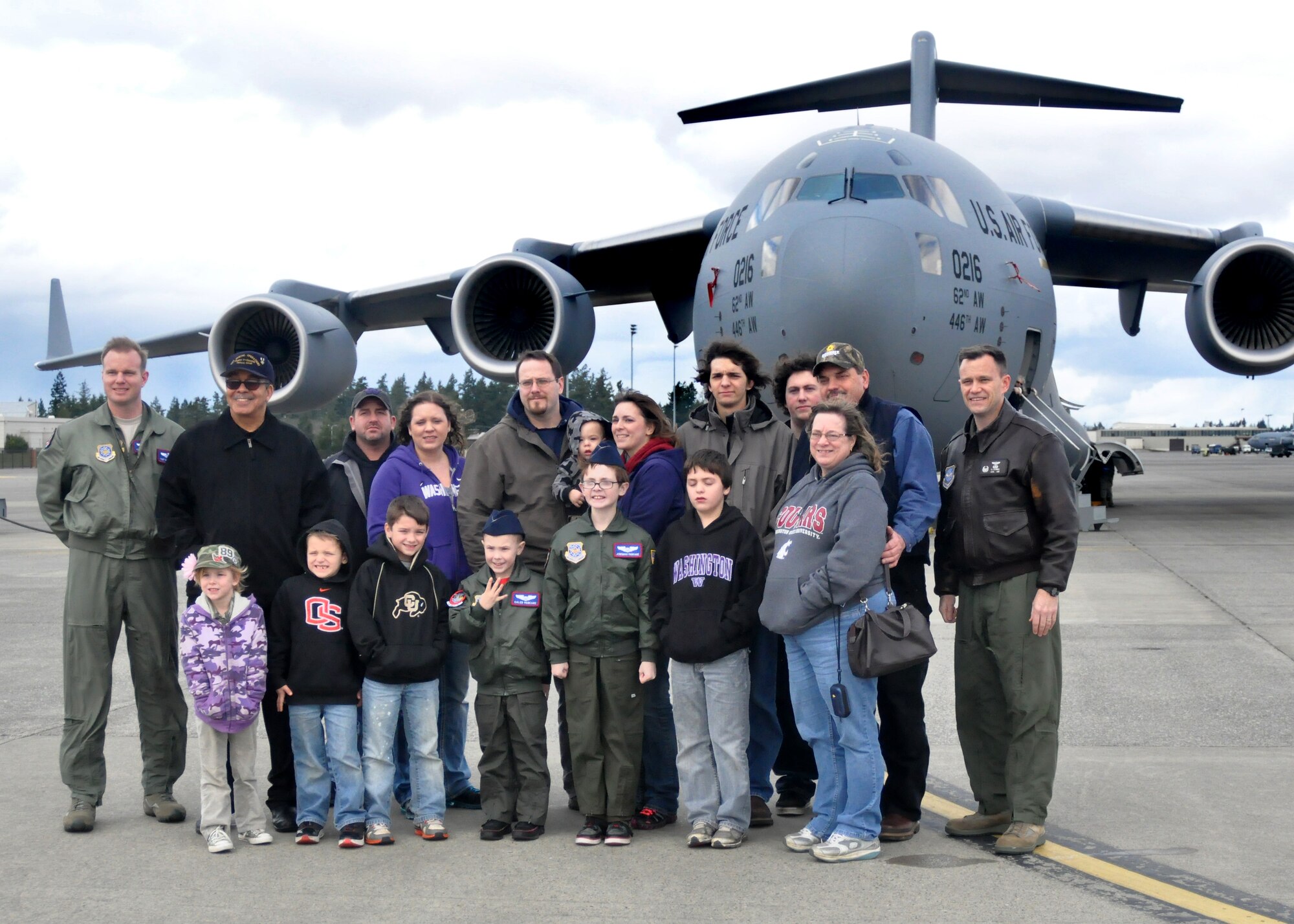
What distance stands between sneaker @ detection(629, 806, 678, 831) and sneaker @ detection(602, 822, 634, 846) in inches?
7.5

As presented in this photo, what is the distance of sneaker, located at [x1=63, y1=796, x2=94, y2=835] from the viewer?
437 cm

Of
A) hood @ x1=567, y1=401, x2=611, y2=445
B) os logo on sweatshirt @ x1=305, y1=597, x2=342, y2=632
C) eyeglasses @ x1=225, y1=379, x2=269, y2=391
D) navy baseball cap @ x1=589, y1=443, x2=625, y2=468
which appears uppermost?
eyeglasses @ x1=225, y1=379, x2=269, y2=391

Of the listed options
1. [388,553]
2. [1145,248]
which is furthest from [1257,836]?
[1145,248]

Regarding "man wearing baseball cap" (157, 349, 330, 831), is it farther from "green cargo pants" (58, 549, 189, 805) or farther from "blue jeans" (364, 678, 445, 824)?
"blue jeans" (364, 678, 445, 824)

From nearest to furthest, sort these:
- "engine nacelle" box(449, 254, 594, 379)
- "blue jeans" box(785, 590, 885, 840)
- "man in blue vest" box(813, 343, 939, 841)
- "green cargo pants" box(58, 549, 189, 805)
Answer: "blue jeans" box(785, 590, 885, 840), "man in blue vest" box(813, 343, 939, 841), "green cargo pants" box(58, 549, 189, 805), "engine nacelle" box(449, 254, 594, 379)

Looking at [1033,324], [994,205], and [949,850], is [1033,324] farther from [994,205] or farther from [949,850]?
[949,850]

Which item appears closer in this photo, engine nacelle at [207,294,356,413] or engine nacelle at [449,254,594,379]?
engine nacelle at [449,254,594,379]

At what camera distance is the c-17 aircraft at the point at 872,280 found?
8.55m

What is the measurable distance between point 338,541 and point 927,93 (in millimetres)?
11953

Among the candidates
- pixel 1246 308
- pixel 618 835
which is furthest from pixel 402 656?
pixel 1246 308

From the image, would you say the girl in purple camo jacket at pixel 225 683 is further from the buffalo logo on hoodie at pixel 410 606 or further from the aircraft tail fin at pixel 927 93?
the aircraft tail fin at pixel 927 93

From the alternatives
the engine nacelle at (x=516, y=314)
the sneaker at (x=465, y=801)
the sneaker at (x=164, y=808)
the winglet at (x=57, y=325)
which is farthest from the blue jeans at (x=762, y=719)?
the winglet at (x=57, y=325)

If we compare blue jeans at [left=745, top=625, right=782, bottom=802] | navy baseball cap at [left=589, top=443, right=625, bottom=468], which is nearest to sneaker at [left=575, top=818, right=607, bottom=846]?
blue jeans at [left=745, top=625, right=782, bottom=802]

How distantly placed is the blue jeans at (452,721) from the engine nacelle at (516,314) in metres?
8.31
